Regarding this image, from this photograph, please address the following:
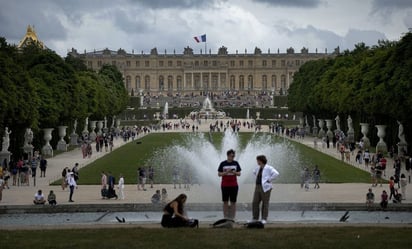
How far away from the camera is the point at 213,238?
53.8ft

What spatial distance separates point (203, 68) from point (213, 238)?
17323 cm

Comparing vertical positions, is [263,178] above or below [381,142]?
below

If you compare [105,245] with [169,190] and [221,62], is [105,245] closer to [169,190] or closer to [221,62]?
[169,190]

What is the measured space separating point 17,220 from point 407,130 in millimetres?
32326

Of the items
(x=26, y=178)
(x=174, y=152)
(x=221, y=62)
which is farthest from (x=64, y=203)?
(x=221, y=62)

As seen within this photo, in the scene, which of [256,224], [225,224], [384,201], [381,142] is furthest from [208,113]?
[256,224]

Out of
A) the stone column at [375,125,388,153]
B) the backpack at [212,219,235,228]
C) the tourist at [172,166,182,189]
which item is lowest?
the backpack at [212,219,235,228]

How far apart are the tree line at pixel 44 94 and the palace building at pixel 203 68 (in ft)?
316

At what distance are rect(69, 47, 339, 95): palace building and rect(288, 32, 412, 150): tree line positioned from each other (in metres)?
97.4

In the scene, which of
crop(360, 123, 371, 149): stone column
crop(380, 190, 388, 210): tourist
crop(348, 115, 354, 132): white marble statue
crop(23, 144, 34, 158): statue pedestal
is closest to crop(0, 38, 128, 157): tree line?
crop(23, 144, 34, 158): statue pedestal

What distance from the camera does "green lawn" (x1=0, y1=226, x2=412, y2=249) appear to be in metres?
15.8

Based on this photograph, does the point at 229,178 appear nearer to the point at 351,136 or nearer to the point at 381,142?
the point at 381,142

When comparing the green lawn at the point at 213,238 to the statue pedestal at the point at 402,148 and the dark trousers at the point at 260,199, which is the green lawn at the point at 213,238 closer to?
the dark trousers at the point at 260,199

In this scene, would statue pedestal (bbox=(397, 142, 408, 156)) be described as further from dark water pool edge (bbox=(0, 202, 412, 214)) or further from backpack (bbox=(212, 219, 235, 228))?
backpack (bbox=(212, 219, 235, 228))
